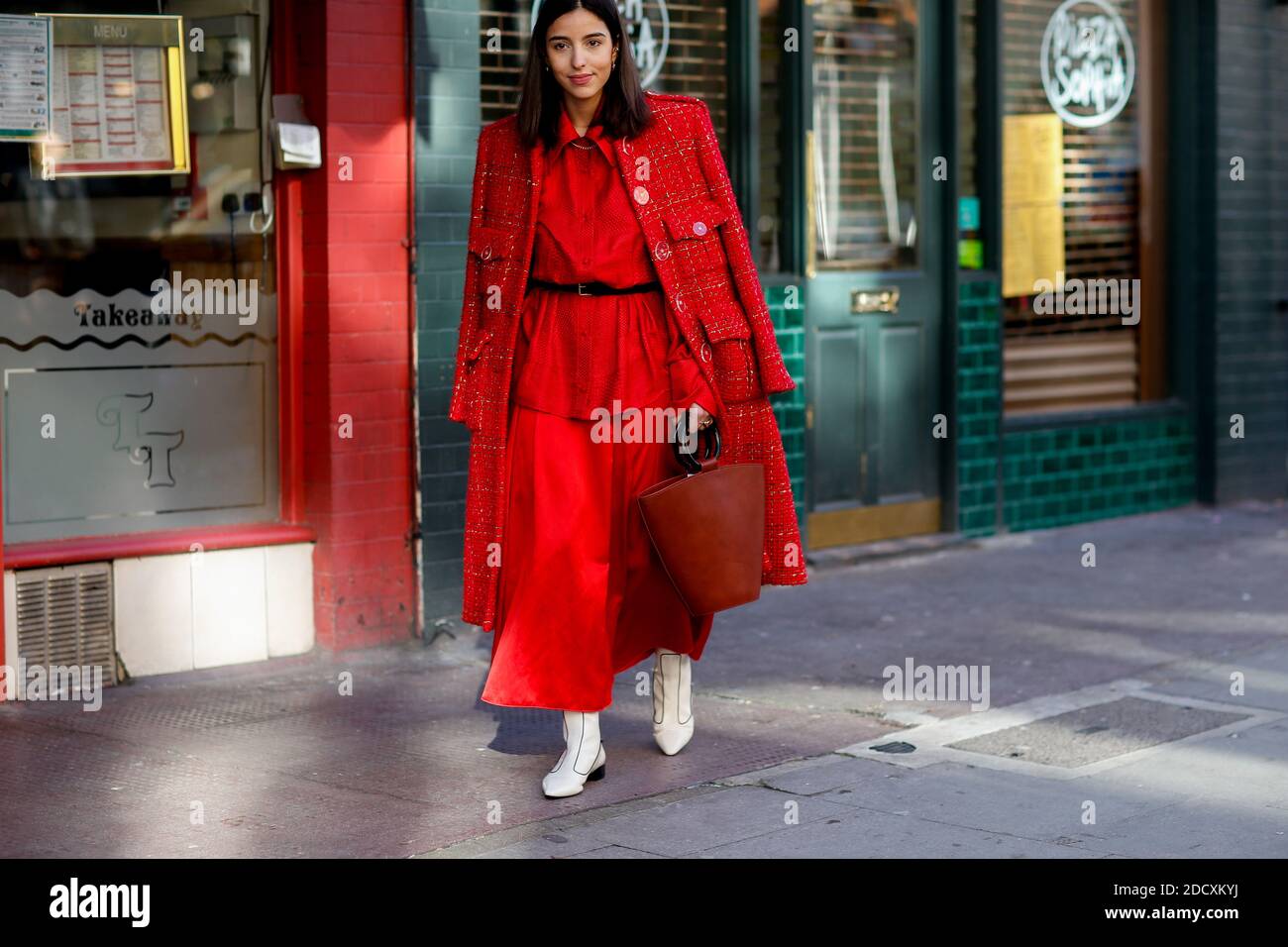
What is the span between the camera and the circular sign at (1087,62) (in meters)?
10.4

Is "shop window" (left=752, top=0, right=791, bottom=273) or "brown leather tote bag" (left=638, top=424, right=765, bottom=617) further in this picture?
"shop window" (left=752, top=0, right=791, bottom=273)

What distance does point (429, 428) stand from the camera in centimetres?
736

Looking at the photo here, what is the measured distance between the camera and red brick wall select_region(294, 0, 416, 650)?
706 centimetres

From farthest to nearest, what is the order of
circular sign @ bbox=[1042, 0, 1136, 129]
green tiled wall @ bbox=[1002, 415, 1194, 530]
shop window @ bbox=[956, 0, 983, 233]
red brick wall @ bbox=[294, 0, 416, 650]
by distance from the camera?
1. circular sign @ bbox=[1042, 0, 1136, 129]
2. green tiled wall @ bbox=[1002, 415, 1194, 530]
3. shop window @ bbox=[956, 0, 983, 233]
4. red brick wall @ bbox=[294, 0, 416, 650]

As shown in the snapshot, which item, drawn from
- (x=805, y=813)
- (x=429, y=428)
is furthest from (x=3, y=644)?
(x=805, y=813)

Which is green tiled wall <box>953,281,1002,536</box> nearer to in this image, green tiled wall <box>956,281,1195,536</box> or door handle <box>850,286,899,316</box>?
green tiled wall <box>956,281,1195,536</box>

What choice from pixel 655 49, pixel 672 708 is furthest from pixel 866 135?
pixel 672 708

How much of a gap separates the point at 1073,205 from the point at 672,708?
576 cm

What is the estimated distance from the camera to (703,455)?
213 inches

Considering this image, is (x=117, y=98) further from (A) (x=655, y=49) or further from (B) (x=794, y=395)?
(B) (x=794, y=395)

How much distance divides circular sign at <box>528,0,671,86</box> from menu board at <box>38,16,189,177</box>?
227 centimetres

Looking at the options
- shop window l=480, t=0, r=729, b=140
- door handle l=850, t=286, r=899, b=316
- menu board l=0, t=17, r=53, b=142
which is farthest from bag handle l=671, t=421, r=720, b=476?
door handle l=850, t=286, r=899, b=316
